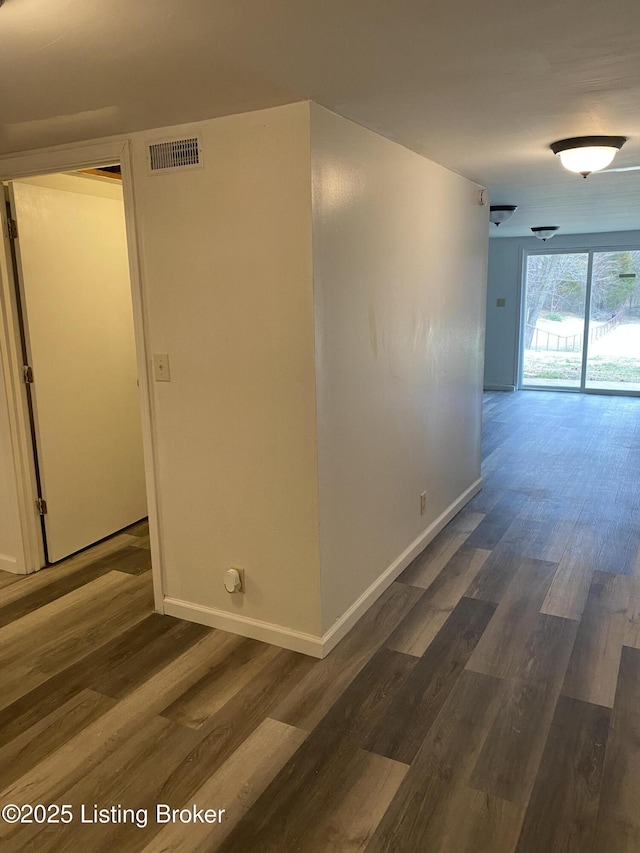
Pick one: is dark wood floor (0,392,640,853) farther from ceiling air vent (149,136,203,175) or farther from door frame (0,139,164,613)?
ceiling air vent (149,136,203,175)

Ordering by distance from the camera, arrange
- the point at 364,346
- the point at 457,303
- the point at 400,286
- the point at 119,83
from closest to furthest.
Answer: the point at 119,83
the point at 364,346
the point at 400,286
the point at 457,303

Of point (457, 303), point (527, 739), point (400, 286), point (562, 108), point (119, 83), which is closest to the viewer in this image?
point (119, 83)

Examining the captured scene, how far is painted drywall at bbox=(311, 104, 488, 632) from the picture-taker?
254 cm

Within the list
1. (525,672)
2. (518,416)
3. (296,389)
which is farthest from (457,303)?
(518,416)

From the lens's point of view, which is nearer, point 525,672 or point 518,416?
point 525,672

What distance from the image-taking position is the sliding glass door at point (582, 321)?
891 centimetres

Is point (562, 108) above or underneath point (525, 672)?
above

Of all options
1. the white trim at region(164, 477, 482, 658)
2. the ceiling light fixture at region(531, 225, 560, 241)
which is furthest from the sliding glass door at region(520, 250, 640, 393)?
the white trim at region(164, 477, 482, 658)

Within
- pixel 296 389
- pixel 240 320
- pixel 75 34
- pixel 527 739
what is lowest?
pixel 527 739

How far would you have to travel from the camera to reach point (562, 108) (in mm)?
2449

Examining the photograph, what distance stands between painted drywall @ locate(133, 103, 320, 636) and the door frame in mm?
53

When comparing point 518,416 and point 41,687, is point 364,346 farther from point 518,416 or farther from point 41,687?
point 518,416

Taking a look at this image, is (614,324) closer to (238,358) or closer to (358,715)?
(238,358)

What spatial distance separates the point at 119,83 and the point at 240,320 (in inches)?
36.4
